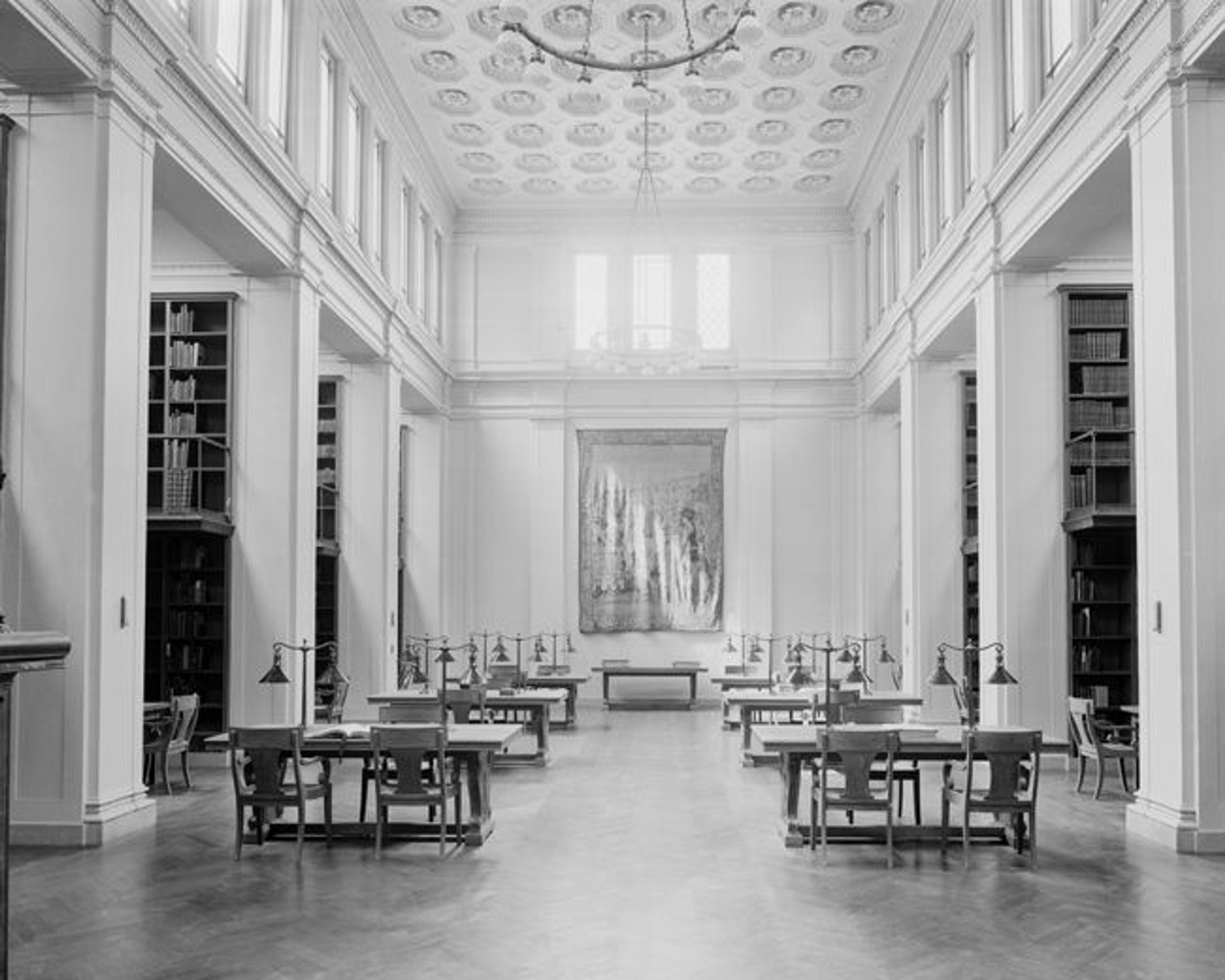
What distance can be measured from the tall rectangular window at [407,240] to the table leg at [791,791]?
12.0m

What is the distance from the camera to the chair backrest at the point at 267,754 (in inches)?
358

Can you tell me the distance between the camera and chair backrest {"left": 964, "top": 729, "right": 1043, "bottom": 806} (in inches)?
352

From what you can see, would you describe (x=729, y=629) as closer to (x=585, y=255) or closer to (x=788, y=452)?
(x=788, y=452)

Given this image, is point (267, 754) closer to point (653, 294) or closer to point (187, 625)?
point (187, 625)

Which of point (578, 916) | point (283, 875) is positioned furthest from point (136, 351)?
point (578, 916)

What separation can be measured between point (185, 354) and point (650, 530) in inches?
430

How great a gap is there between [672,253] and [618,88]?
5.60m

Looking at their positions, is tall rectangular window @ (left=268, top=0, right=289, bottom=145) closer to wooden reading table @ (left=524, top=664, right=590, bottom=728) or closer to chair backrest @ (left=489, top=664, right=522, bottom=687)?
chair backrest @ (left=489, top=664, right=522, bottom=687)

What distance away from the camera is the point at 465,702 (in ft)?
43.7

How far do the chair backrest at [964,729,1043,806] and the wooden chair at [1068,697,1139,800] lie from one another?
2.16 m

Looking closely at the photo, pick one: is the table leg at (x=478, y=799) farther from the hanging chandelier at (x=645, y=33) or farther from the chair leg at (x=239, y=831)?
the hanging chandelier at (x=645, y=33)

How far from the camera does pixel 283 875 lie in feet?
27.7

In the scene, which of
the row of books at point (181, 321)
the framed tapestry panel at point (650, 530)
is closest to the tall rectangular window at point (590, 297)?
the framed tapestry panel at point (650, 530)

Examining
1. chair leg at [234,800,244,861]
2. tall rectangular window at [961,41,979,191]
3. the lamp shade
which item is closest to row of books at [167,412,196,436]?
the lamp shade
